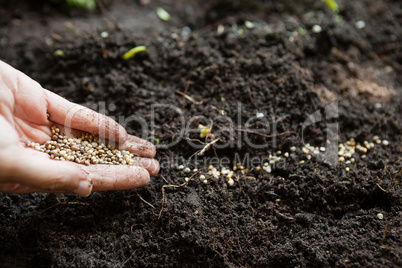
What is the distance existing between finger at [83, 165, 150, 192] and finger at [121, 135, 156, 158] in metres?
0.23

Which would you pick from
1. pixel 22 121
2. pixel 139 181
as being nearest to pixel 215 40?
pixel 139 181

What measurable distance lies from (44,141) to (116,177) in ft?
2.21

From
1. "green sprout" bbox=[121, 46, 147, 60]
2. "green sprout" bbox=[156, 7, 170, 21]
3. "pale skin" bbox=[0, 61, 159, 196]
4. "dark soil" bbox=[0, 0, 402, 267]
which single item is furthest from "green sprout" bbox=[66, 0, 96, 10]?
"pale skin" bbox=[0, 61, 159, 196]

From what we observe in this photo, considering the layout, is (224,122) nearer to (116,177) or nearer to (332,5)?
(116,177)

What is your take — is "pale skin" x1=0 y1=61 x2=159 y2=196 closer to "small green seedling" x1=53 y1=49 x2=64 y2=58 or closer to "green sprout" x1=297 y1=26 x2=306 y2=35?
"small green seedling" x1=53 y1=49 x2=64 y2=58

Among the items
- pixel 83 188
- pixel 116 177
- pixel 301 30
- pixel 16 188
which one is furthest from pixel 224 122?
pixel 16 188

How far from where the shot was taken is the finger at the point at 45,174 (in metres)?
1.91

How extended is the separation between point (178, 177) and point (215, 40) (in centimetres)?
165

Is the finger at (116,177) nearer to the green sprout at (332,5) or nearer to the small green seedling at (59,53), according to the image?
the small green seedling at (59,53)

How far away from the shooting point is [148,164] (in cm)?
260

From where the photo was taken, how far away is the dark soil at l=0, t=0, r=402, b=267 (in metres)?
2.40

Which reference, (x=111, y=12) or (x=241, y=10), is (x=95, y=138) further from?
(x=241, y=10)

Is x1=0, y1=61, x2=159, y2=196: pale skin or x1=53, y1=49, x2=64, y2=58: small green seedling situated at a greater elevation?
x1=53, y1=49, x2=64, y2=58: small green seedling

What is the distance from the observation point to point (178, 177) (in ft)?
8.96
